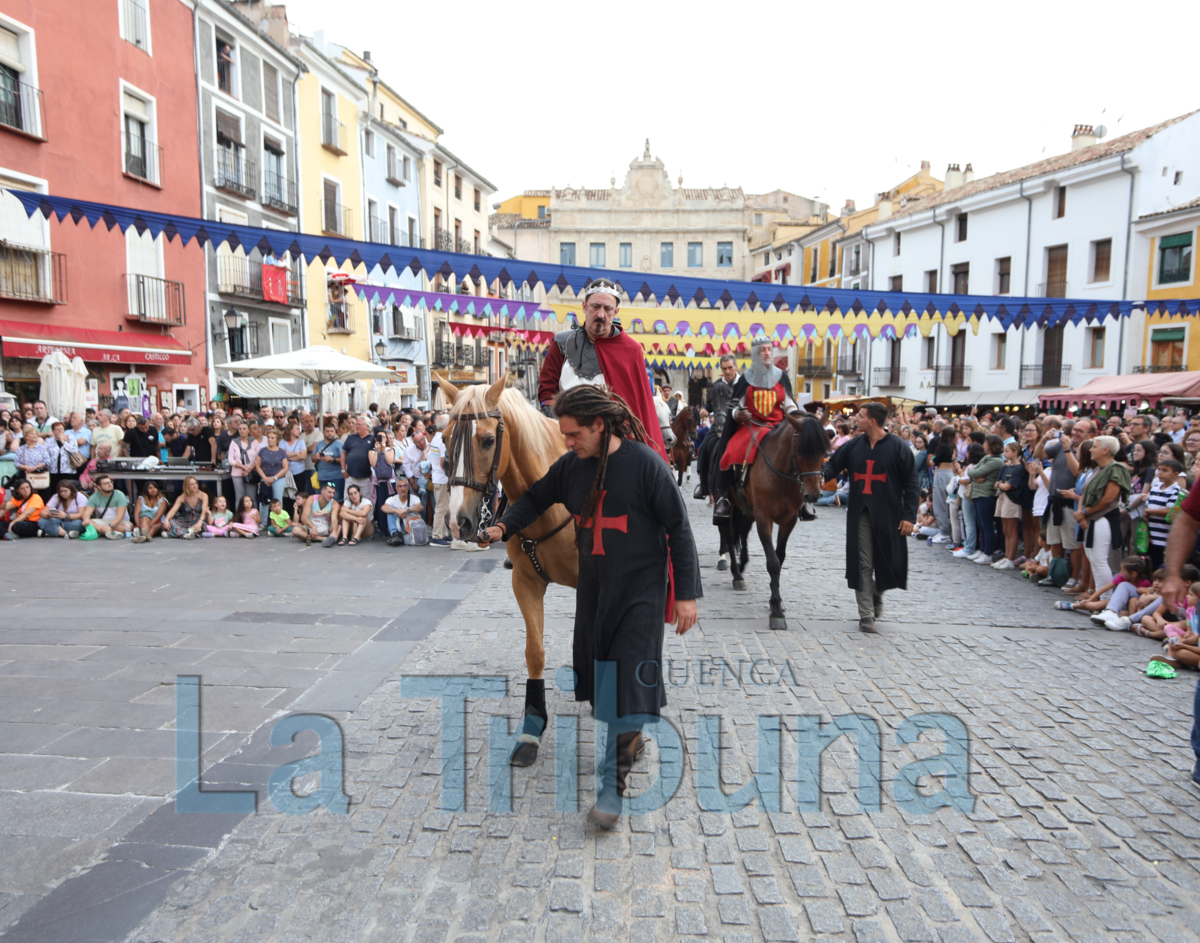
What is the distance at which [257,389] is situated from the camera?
2167 centimetres

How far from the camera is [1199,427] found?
25.1 ft

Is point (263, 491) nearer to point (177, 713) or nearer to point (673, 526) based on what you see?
point (177, 713)

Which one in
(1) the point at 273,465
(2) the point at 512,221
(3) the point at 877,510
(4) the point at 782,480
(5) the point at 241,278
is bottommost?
(1) the point at 273,465

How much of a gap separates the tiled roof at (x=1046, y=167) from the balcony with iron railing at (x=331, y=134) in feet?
82.1

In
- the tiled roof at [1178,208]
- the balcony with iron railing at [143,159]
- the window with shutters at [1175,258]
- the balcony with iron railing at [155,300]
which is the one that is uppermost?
the tiled roof at [1178,208]

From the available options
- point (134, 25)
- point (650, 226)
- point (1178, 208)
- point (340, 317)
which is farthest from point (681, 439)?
point (650, 226)

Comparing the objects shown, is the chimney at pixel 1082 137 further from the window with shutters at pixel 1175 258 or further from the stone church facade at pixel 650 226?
the stone church facade at pixel 650 226

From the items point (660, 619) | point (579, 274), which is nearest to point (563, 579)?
point (660, 619)

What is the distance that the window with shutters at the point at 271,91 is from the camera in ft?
76.2

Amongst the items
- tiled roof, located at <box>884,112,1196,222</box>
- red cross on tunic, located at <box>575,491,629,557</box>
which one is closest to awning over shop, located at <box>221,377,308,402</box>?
red cross on tunic, located at <box>575,491,629,557</box>

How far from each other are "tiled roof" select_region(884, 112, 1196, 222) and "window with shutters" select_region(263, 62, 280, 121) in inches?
1059

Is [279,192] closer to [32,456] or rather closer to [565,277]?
[32,456]

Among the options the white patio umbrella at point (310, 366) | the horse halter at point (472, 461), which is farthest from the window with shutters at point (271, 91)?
the horse halter at point (472, 461)

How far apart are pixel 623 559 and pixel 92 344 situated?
1691 cm
